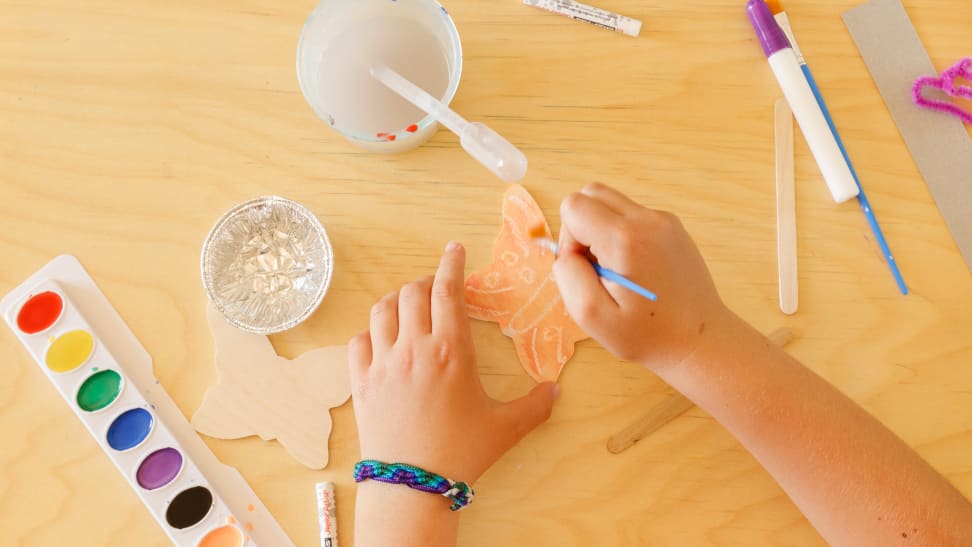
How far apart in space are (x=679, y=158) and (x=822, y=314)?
0.21 metres

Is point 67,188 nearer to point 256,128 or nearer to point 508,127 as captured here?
point 256,128

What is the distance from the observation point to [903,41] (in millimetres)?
772

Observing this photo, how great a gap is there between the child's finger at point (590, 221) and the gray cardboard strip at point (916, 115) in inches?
13.6

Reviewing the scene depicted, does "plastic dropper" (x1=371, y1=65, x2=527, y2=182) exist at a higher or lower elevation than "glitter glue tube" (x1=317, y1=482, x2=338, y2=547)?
higher

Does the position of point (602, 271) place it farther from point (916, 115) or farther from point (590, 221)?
point (916, 115)

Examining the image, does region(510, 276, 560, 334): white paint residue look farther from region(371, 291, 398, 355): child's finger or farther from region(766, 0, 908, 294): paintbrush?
region(766, 0, 908, 294): paintbrush

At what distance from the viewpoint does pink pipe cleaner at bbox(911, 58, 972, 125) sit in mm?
750

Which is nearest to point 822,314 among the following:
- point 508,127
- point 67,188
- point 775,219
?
point 775,219

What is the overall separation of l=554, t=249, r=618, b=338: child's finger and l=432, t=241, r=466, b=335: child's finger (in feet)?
0.33

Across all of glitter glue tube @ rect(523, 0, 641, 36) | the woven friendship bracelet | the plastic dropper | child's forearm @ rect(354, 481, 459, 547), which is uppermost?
glitter glue tube @ rect(523, 0, 641, 36)

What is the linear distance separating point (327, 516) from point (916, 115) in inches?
28.5

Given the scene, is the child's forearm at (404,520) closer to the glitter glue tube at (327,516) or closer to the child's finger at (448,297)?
the glitter glue tube at (327,516)

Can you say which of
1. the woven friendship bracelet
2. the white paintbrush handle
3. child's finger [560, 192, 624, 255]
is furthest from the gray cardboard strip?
the woven friendship bracelet

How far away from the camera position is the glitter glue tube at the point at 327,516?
70cm
